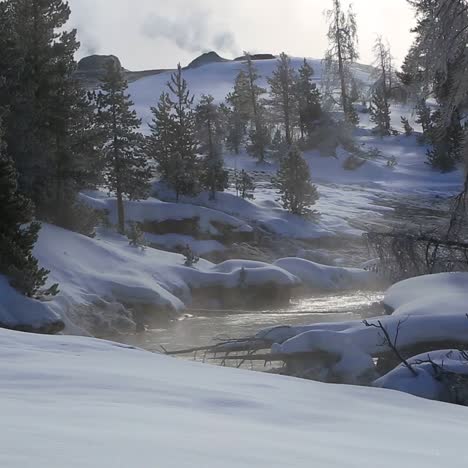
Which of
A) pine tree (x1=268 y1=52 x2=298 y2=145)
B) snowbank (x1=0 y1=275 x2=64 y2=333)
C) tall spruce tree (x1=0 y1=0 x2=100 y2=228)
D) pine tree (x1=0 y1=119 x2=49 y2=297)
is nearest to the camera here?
snowbank (x1=0 y1=275 x2=64 y2=333)

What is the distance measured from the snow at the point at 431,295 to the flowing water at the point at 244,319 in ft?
17.7

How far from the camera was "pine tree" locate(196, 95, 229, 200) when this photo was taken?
4309 centimetres

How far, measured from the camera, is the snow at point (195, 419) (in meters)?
2.85

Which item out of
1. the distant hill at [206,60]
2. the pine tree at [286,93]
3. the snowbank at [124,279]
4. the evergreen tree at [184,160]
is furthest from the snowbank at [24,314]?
the distant hill at [206,60]

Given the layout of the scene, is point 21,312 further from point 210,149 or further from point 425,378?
point 210,149

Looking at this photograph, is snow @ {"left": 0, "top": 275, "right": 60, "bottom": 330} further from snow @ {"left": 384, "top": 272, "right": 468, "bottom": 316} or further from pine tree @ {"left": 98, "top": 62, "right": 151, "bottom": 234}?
pine tree @ {"left": 98, "top": 62, "right": 151, "bottom": 234}

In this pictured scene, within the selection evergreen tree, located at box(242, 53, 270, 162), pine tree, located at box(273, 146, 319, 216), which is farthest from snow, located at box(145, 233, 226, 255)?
evergreen tree, located at box(242, 53, 270, 162)

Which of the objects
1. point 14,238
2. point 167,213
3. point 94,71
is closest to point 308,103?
point 167,213

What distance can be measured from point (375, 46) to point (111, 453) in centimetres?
7405

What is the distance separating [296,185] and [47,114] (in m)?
17.8

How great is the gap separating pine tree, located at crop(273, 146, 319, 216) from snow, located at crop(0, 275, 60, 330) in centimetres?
2509

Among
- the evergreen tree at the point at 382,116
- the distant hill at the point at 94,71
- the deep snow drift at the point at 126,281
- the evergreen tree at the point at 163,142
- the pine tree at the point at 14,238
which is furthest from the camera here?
the distant hill at the point at 94,71

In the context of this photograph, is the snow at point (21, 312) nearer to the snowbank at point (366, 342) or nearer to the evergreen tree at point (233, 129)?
the snowbank at point (366, 342)

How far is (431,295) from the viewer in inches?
461
